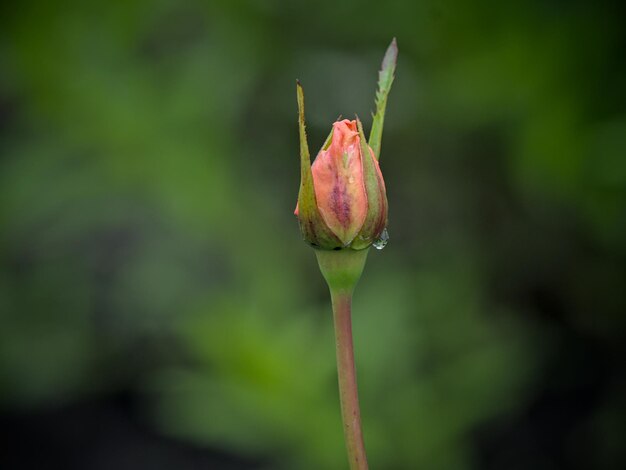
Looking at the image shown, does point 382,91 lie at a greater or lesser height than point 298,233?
greater

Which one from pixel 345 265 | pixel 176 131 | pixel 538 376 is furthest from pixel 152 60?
pixel 345 265

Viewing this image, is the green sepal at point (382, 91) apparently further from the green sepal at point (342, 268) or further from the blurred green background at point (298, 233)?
the blurred green background at point (298, 233)

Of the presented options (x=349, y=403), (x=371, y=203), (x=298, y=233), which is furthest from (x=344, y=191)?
(x=298, y=233)

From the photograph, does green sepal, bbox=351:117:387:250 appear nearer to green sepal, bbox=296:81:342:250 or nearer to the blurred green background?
green sepal, bbox=296:81:342:250

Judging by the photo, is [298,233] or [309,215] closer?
[309,215]

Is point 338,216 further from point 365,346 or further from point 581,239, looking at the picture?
point 581,239

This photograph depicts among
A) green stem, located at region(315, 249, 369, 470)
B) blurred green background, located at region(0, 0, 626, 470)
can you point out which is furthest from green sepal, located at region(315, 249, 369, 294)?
blurred green background, located at region(0, 0, 626, 470)

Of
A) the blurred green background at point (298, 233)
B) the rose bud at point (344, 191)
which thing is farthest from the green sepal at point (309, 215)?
the blurred green background at point (298, 233)

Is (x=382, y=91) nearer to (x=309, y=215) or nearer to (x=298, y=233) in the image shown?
(x=309, y=215)
